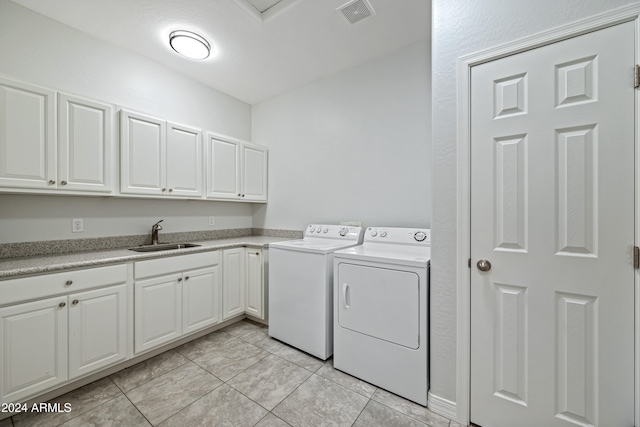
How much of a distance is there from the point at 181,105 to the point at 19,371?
101 inches

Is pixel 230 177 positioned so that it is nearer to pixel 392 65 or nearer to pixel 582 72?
pixel 392 65

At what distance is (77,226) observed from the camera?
7.14 feet

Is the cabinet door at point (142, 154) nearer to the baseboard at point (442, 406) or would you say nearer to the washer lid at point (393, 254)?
the washer lid at point (393, 254)

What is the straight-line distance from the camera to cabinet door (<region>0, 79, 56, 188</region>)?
1.66 m

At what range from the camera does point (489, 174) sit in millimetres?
1434

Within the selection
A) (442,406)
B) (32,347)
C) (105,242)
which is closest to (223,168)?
(105,242)

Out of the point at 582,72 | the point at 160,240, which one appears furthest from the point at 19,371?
the point at 582,72

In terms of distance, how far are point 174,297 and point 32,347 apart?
33.3 inches

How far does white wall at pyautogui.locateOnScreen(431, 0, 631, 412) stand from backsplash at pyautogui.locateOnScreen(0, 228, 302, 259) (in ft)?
6.21

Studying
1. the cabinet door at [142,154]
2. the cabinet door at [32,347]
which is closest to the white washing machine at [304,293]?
the cabinet door at [142,154]

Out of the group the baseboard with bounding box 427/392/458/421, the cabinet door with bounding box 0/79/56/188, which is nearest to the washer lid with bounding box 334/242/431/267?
the baseboard with bounding box 427/392/458/421

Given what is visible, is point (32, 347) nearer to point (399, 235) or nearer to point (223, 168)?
point (223, 168)

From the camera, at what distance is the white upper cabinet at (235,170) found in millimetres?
2883

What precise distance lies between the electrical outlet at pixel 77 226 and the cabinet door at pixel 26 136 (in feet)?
1.49
